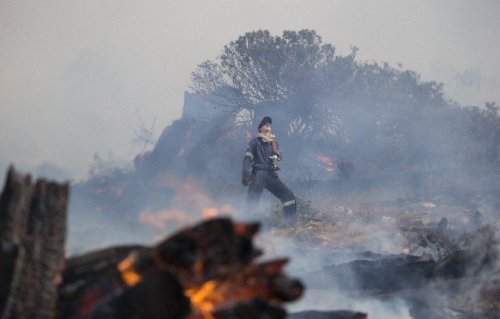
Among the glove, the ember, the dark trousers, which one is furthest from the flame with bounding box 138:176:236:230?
the ember

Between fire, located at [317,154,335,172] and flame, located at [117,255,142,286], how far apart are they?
57.6ft

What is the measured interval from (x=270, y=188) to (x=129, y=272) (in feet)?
29.0

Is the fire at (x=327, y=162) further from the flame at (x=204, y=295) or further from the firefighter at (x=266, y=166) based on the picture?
the flame at (x=204, y=295)

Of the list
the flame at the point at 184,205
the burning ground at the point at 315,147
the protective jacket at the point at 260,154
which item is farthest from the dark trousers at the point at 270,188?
the flame at the point at 184,205

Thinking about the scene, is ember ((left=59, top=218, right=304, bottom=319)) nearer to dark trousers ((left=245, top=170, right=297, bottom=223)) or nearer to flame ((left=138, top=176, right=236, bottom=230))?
dark trousers ((left=245, top=170, right=297, bottom=223))

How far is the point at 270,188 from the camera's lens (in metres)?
11.2

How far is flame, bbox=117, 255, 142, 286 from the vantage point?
246 cm

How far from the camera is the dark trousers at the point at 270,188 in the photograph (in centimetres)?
1098

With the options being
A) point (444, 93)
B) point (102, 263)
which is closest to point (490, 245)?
point (102, 263)

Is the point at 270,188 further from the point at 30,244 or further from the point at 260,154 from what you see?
the point at 30,244

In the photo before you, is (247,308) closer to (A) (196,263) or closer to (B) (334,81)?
(A) (196,263)

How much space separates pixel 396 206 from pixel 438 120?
6.09m

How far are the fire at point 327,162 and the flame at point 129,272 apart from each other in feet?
57.6

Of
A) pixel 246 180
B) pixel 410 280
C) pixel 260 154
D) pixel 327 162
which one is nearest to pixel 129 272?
pixel 410 280
